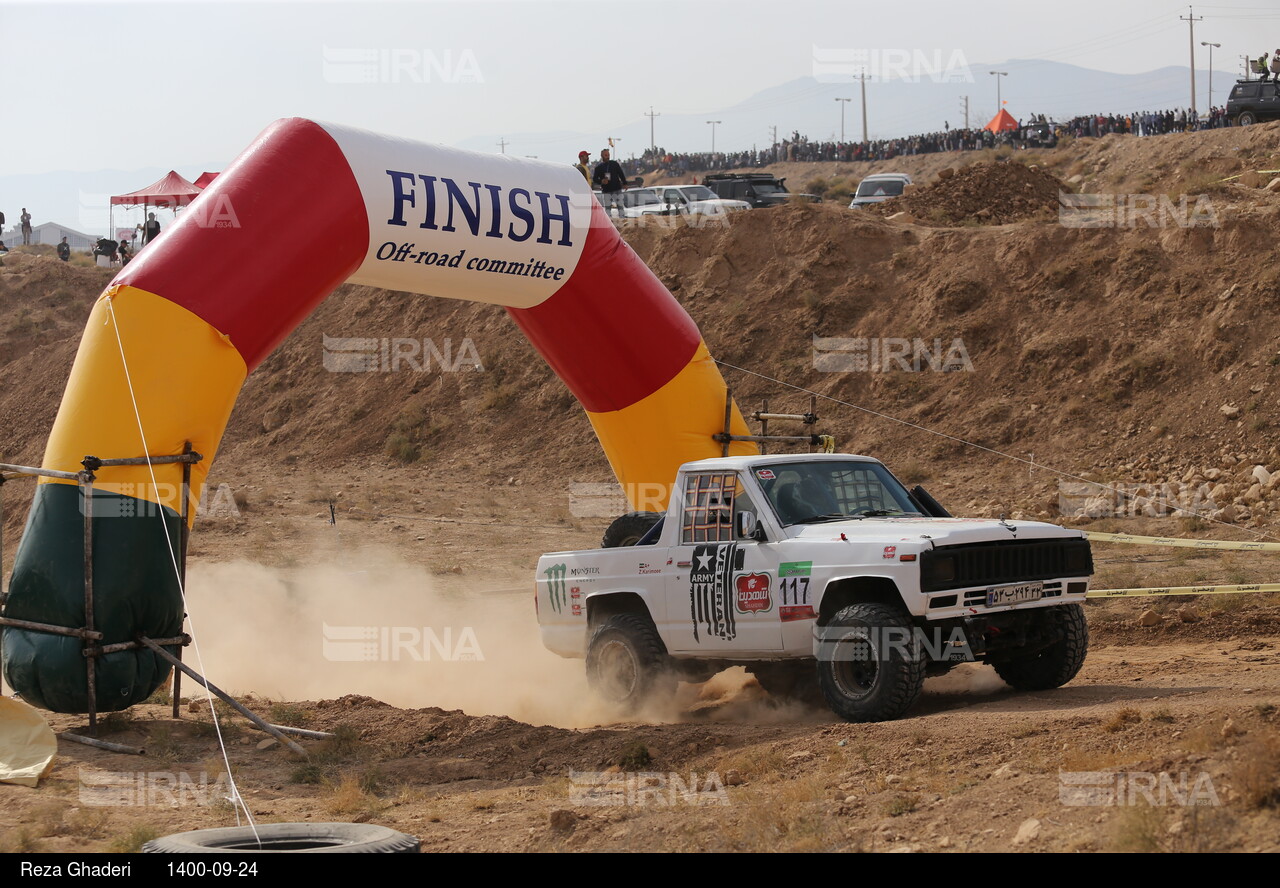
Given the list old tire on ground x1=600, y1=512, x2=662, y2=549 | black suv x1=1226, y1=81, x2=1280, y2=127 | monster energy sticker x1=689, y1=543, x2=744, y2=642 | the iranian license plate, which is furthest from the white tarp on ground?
black suv x1=1226, y1=81, x2=1280, y2=127

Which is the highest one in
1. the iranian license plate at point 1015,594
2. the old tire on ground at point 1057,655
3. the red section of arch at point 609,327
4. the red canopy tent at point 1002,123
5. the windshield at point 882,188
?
the red canopy tent at point 1002,123

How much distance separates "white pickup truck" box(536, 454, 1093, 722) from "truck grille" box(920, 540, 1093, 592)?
0.01 m

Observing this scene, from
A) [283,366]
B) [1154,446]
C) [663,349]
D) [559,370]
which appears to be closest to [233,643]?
[559,370]

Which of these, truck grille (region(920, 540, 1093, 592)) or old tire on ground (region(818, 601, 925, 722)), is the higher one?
truck grille (region(920, 540, 1093, 592))

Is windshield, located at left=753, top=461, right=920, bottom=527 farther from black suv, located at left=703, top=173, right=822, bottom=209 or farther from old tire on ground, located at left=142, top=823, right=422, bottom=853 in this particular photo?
black suv, located at left=703, top=173, right=822, bottom=209

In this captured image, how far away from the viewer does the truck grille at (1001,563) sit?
927cm

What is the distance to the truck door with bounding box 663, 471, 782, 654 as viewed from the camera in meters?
10.3

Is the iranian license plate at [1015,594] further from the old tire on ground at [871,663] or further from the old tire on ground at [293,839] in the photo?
the old tire on ground at [293,839]

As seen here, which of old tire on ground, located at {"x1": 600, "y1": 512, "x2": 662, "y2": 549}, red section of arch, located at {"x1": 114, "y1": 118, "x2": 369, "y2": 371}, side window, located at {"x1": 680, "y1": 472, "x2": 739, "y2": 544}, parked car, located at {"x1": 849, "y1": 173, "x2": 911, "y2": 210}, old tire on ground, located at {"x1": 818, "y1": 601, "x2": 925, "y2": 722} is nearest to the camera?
old tire on ground, located at {"x1": 818, "y1": 601, "x2": 925, "y2": 722}

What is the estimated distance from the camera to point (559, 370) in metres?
13.8

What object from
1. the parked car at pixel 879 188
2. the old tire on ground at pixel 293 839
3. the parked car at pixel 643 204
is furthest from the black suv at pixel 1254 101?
the old tire on ground at pixel 293 839

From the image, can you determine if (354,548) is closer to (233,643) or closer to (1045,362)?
(233,643)

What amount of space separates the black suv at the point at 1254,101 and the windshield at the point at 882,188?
401 inches

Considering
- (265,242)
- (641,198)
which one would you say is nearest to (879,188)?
(641,198)
